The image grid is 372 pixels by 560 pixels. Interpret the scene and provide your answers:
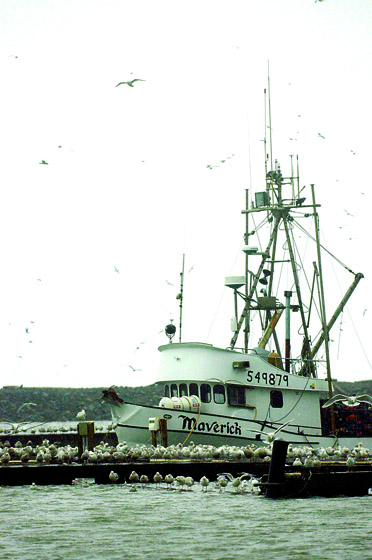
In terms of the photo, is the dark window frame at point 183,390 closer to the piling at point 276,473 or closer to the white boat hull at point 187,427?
the white boat hull at point 187,427

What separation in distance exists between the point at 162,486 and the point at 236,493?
2.83 m

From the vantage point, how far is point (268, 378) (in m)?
36.3

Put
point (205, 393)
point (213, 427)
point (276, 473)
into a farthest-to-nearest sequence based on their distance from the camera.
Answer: point (205, 393) → point (213, 427) → point (276, 473)

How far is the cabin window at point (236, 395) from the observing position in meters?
35.8

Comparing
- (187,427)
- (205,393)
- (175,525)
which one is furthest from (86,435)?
(175,525)

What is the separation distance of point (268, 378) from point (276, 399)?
1009 millimetres

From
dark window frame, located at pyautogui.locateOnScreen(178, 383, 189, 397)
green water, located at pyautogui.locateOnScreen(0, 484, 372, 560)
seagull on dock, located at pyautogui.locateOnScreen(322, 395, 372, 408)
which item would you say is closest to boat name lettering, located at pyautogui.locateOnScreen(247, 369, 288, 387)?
dark window frame, located at pyautogui.locateOnScreen(178, 383, 189, 397)

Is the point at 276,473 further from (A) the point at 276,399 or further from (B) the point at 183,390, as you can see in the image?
(A) the point at 276,399

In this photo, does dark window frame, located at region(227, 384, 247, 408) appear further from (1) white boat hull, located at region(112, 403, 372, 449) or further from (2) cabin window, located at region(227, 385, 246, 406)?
(1) white boat hull, located at region(112, 403, 372, 449)

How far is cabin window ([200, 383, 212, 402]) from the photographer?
1391 inches

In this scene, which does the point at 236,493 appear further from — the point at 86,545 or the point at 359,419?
the point at 359,419

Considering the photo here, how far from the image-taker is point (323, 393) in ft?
128

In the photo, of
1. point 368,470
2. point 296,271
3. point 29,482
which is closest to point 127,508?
point 29,482

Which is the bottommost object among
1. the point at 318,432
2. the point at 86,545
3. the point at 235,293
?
the point at 86,545
